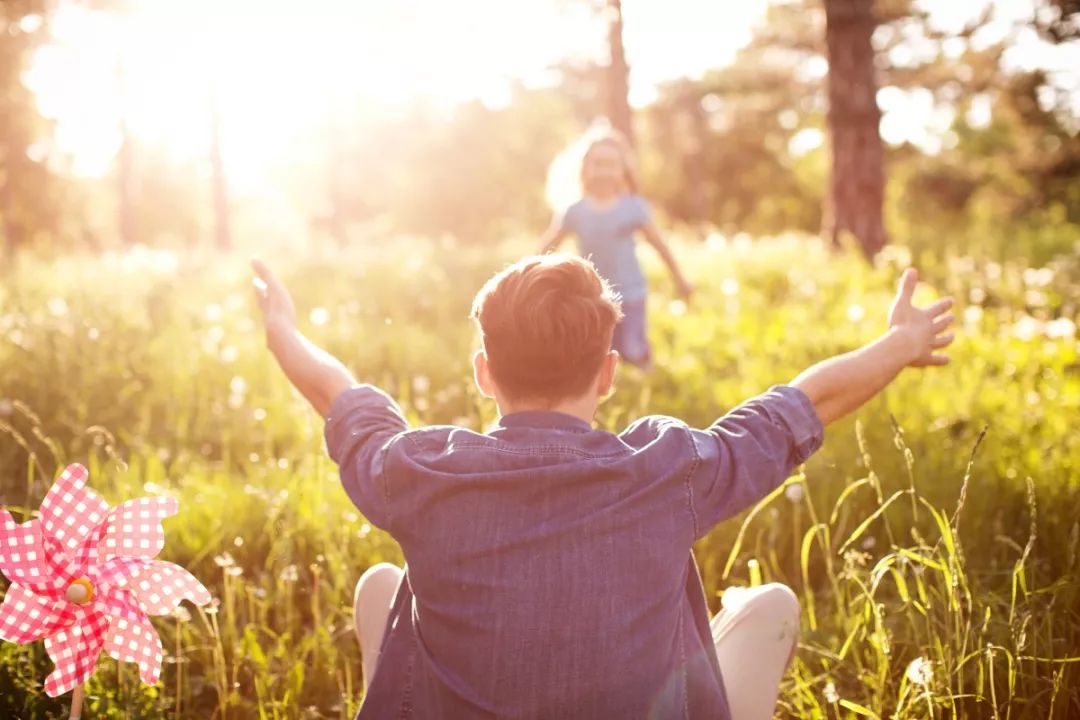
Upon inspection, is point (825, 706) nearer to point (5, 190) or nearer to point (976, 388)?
point (976, 388)

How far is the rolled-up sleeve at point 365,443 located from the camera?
5.98 feet

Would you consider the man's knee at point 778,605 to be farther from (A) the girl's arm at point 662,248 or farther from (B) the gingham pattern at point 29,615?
(A) the girl's arm at point 662,248

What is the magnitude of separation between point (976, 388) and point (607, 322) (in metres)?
4.09

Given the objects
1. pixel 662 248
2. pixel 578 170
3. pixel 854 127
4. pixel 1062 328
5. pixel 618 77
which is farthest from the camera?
pixel 618 77

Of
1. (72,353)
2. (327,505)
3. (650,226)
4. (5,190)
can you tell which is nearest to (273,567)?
(327,505)

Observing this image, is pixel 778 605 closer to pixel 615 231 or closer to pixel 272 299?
pixel 272 299

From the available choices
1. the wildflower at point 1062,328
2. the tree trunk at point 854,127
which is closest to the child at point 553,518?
the wildflower at point 1062,328

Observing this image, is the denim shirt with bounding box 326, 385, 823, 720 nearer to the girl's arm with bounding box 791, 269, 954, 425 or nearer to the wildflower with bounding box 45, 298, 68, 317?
the girl's arm with bounding box 791, 269, 954, 425

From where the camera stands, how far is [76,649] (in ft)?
6.36

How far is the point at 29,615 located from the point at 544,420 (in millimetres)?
1130

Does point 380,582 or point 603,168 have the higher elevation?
point 603,168

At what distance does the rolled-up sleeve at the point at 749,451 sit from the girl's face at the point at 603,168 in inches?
172

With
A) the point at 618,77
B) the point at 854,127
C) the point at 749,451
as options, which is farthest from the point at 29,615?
the point at 618,77

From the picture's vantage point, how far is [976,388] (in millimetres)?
5168
